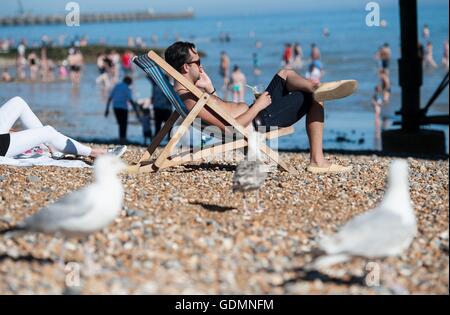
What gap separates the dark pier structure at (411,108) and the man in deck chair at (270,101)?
385 centimetres

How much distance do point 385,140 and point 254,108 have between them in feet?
14.5

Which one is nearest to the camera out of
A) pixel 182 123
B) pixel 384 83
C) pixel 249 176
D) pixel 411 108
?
pixel 249 176

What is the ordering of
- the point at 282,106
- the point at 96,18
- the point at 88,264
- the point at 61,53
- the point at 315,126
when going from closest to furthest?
the point at 88,264, the point at 282,106, the point at 315,126, the point at 61,53, the point at 96,18

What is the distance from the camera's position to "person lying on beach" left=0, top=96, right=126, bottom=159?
255 inches

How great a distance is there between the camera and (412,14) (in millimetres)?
10094

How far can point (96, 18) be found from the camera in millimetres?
123500

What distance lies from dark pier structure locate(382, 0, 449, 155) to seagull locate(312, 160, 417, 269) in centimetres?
638

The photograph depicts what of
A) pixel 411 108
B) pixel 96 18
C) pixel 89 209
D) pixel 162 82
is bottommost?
pixel 89 209

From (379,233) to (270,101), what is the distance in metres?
2.80

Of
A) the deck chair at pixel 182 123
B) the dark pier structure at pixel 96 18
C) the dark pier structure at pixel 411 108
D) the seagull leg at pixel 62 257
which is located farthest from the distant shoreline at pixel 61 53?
the dark pier structure at pixel 96 18

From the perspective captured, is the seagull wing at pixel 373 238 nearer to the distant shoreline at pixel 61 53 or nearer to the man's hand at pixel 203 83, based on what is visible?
the man's hand at pixel 203 83

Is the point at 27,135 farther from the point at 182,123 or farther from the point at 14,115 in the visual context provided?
the point at 182,123

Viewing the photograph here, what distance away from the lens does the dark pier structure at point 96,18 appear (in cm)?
10888

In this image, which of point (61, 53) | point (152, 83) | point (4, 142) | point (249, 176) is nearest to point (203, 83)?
point (4, 142)
